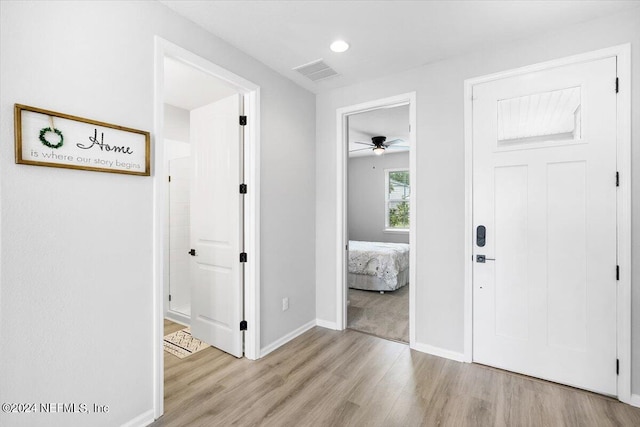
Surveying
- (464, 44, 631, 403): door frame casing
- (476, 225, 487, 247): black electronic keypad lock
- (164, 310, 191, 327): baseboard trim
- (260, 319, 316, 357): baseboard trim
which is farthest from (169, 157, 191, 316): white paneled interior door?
(464, 44, 631, 403): door frame casing

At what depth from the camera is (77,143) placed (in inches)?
63.2

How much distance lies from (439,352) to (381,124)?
141 inches

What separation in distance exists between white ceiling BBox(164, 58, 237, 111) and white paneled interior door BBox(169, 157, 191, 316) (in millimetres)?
716

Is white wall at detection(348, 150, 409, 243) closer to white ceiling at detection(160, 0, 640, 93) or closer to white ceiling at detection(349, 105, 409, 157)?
white ceiling at detection(349, 105, 409, 157)

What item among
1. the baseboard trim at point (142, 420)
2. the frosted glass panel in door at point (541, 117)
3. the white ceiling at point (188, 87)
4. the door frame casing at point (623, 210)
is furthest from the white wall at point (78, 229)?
the door frame casing at point (623, 210)

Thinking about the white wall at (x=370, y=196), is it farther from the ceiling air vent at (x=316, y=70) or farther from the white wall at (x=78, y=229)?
the white wall at (x=78, y=229)

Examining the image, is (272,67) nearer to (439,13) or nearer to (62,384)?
(439,13)

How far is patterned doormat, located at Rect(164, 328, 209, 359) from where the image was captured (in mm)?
2872

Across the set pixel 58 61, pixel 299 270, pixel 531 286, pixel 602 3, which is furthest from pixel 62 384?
pixel 602 3

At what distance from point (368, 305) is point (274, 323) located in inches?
68.1

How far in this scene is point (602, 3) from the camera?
6.58ft

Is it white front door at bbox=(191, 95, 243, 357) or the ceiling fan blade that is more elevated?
the ceiling fan blade

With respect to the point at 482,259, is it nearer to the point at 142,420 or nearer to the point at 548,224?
the point at 548,224

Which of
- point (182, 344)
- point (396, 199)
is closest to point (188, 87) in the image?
point (182, 344)
